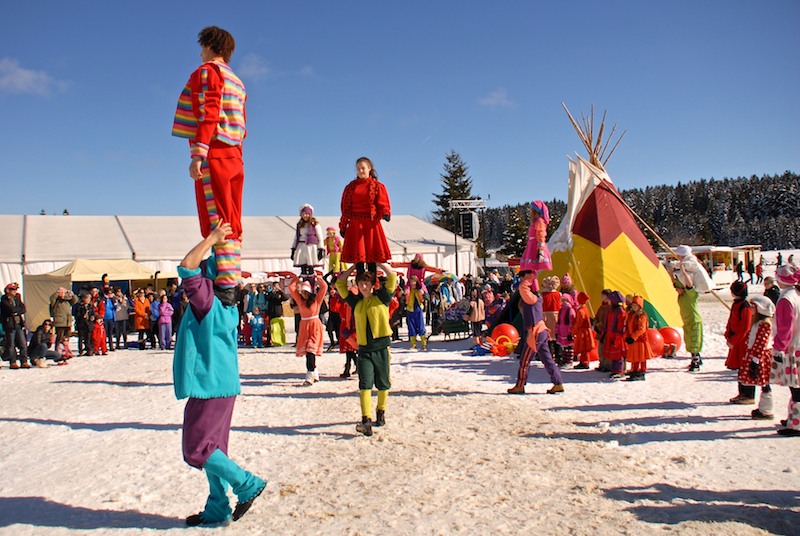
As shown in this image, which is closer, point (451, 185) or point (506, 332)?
point (506, 332)

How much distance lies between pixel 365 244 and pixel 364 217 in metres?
0.35

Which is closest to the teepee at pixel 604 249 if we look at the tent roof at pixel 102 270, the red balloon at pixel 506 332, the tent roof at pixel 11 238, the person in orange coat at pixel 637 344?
the red balloon at pixel 506 332

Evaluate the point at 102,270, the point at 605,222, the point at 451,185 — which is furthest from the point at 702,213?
the point at 102,270

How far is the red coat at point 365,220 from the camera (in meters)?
5.98

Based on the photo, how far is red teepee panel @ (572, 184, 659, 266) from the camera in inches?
465

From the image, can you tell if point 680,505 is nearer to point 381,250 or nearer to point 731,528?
point 731,528

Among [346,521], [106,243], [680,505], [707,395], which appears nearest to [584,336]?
[707,395]

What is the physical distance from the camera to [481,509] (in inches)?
135

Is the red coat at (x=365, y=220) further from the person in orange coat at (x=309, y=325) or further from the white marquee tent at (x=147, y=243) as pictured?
the white marquee tent at (x=147, y=243)

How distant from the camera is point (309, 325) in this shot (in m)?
7.78

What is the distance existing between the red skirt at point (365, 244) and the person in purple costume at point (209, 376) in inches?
111

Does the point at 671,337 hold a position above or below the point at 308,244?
below

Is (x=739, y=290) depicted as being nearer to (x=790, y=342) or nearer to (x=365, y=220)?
(x=790, y=342)

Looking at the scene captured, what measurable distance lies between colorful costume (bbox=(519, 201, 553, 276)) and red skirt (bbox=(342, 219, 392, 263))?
2.17m
